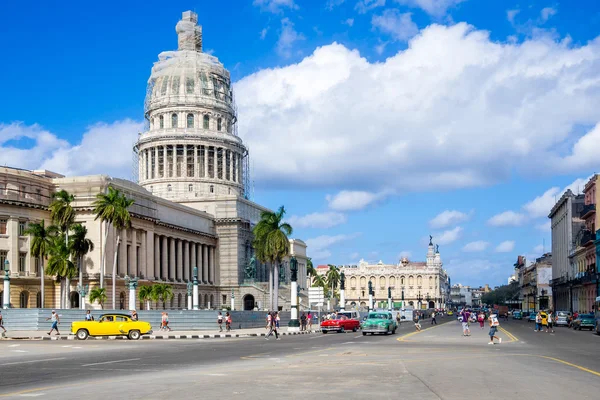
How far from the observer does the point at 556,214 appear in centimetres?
15325

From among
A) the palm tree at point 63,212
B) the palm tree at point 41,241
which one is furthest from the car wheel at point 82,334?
the palm tree at point 63,212

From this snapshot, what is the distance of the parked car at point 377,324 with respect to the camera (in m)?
53.6

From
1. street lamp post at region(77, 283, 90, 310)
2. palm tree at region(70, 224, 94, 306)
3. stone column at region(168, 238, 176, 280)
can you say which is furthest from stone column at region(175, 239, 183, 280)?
palm tree at region(70, 224, 94, 306)

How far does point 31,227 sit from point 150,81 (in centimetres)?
6650

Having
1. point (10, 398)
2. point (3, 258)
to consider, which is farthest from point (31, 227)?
point (10, 398)

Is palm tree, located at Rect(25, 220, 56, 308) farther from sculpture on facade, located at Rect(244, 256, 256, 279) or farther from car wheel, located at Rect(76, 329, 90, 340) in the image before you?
sculpture on facade, located at Rect(244, 256, 256, 279)

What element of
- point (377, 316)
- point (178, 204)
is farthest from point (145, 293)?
point (377, 316)

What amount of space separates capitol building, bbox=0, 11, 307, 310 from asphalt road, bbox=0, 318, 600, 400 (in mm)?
50106

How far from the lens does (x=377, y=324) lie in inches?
2111

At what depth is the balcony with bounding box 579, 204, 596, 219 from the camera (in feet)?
376

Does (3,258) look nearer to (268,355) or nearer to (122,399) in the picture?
(268,355)

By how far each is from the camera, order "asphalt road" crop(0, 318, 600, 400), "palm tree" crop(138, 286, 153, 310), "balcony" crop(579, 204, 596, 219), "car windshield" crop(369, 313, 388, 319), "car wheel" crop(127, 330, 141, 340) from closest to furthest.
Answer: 1. "asphalt road" crop(0, 318, 600, 400)
2. "car wheel" crop(127, 330, 141, 340)
3. "car windshield" crop(369, 313, 388, 319)
4. "palm tree" crop(138, 286, 153, 310)
5. "balcony" crop(579, 204, 596, 219)

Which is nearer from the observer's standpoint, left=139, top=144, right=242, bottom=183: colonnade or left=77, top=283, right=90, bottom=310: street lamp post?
left=77, top=283, right=90, bottom=310: street lamp post

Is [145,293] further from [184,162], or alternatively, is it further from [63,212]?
[184,162]
